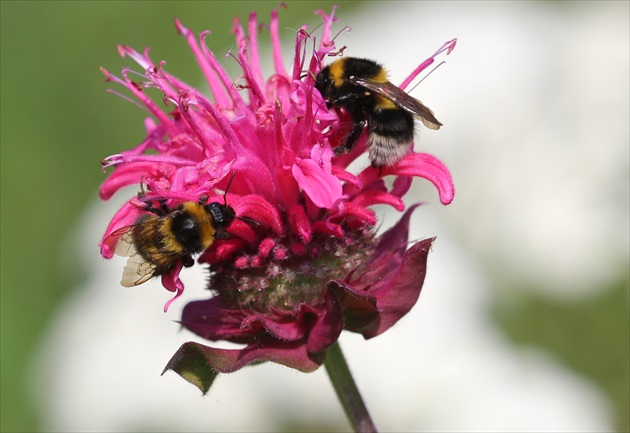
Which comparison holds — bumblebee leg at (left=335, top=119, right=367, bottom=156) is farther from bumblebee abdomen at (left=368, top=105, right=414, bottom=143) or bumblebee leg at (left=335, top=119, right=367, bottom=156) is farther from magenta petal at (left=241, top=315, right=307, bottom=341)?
magenta petal at (left=241, top=315, right=307, bottom=341)

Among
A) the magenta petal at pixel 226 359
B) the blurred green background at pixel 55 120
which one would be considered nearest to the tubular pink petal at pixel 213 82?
the magenta petal at pixel 226 359

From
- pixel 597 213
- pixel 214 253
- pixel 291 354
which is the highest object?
pixel 214 253

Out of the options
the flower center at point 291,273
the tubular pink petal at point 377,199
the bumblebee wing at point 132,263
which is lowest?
the flower center at point 291,273

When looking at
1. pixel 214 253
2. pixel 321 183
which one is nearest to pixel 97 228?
pixel 214 253

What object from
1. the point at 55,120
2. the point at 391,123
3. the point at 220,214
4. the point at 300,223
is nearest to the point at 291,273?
the point at 300,223

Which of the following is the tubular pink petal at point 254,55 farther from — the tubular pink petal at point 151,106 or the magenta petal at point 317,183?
the magenta petal at point 317,183

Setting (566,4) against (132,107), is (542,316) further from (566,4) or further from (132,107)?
(132,107)

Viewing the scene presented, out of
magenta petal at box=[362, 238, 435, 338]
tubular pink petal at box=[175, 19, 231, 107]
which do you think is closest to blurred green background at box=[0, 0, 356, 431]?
tubular pink petal at box=[175, 19, 231, 107]
